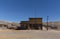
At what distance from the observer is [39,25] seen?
7356cm

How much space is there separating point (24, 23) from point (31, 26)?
4.20 m

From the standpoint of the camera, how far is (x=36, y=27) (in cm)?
7400

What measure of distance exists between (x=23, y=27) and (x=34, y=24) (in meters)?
5.72

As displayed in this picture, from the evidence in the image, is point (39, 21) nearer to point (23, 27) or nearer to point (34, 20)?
point (34, 20)

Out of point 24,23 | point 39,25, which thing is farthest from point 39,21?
point 24,23

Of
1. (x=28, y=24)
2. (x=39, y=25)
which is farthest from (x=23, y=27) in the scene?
(x=39, y=25)

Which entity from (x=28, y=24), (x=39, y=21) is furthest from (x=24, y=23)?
(x=39, y=21)

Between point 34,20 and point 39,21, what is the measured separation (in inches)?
102

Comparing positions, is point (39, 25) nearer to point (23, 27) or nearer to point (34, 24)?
point (34, 24)

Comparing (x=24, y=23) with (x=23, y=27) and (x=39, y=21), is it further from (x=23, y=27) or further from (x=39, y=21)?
(x=39, y=21)

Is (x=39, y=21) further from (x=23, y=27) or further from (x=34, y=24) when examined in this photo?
(x=23, y=27)

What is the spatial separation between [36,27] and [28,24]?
432 cm

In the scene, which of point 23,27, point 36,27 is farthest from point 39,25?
point 23,27

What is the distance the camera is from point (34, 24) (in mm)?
74812
